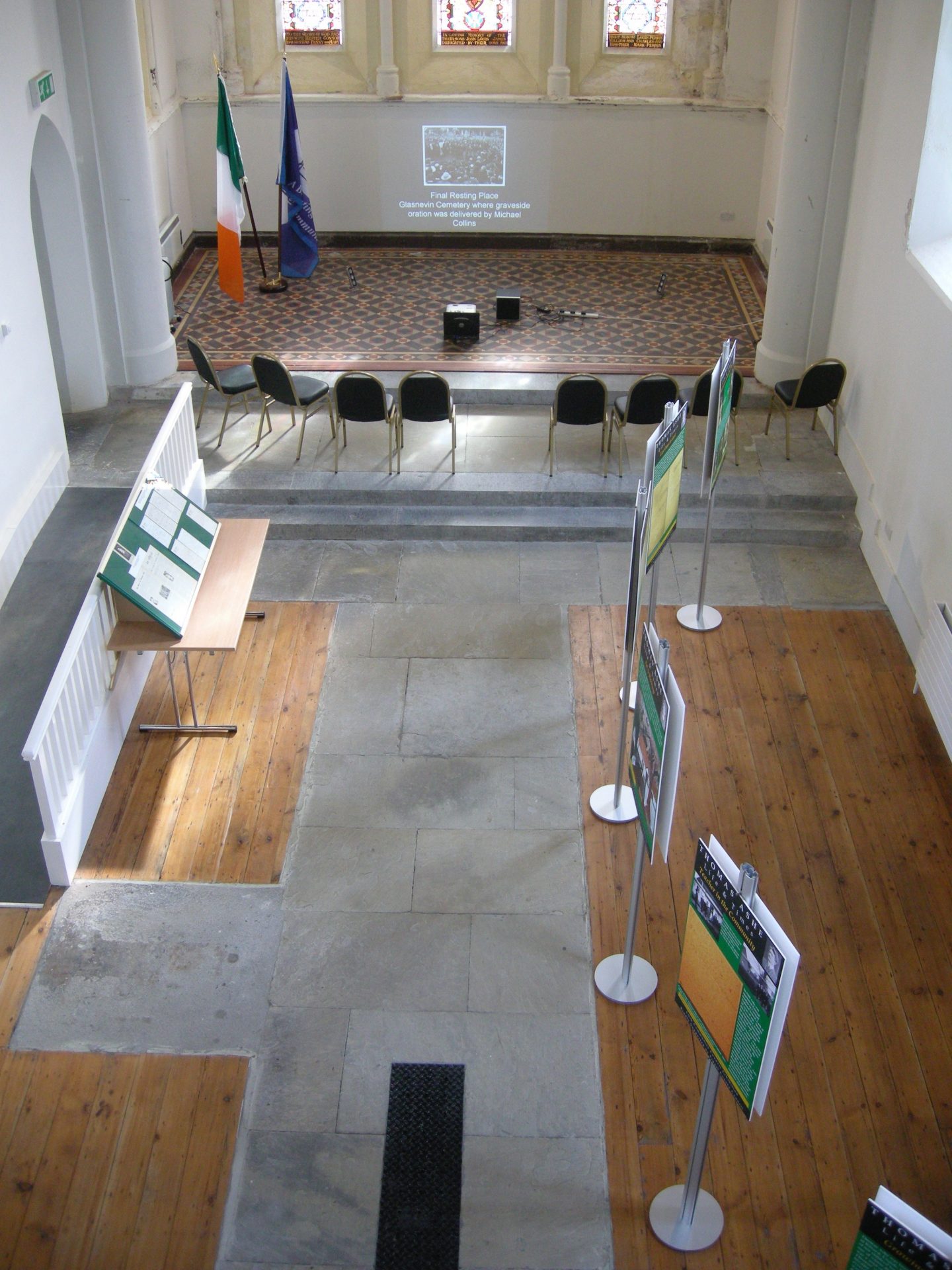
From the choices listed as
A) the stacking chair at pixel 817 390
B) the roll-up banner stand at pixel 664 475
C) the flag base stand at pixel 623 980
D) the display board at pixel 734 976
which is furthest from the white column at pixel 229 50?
the display board at pixel 734 976

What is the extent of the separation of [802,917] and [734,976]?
2457 mm

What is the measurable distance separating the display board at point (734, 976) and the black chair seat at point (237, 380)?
6.76m

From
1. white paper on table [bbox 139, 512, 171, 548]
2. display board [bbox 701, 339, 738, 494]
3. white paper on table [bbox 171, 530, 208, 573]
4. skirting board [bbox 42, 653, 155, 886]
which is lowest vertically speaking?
skirting board [bbox 42, 653, 155, 886]

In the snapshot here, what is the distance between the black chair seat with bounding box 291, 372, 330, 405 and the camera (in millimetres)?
9516

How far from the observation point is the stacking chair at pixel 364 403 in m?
9.16

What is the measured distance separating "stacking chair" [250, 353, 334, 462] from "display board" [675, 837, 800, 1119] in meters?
6.28

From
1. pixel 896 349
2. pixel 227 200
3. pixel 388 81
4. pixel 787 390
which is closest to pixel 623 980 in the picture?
pixel 896 349

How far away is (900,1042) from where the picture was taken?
5.42 metres

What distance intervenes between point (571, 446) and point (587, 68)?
5.26 meters

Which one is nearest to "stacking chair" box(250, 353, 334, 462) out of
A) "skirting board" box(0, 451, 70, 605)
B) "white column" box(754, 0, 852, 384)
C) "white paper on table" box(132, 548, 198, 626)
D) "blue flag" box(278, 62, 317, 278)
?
"skirting board" box(0, 451, 70, 605)

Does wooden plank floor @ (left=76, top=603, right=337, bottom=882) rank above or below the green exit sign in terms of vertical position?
below

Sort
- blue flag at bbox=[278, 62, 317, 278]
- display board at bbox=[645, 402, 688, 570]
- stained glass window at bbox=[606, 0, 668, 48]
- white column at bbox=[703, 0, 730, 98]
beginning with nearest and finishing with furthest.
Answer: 1. display board at bbox=[645, 402, 688, 570]
2. blue flag at bbox=[278, 62, 317, 278]
3. white column at bbox=[703, 0, 730, 98]
4. stained glass window at bbox=[606, 0, 668, 48]

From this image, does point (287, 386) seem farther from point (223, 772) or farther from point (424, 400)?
point (223, 772)

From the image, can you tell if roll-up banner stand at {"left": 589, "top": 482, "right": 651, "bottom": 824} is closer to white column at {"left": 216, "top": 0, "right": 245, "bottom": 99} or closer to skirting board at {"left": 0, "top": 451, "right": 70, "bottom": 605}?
skirting board at {"left": 0, "top": 451, "right": 70, "bottom": 605}
